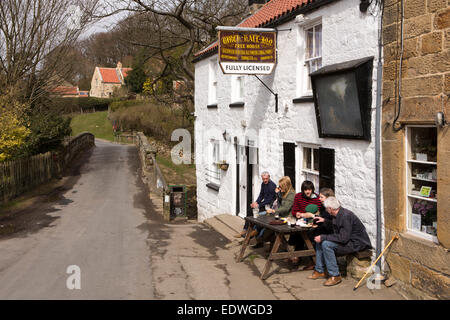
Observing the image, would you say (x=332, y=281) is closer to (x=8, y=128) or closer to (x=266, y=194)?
(x=266, y=194)

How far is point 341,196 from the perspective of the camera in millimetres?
8047

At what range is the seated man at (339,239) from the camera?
22.9ft

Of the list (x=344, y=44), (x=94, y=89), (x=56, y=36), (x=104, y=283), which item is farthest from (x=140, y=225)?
(x=94, y=89)

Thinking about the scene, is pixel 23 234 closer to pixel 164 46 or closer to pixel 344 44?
pixel 344 44

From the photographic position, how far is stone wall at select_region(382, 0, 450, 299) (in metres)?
5.84

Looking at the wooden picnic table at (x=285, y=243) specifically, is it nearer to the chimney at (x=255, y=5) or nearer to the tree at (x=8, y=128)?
the chimney at (x=255, y=5)

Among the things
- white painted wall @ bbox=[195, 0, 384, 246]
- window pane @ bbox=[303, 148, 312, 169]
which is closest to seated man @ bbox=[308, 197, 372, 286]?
white painted wall @ bbox=[195, 0, 384, 246]

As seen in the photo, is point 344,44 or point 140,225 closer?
point 344,44

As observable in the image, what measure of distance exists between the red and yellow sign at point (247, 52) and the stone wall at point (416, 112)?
3530mm

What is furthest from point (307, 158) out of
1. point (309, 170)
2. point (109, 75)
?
point (109, 75)

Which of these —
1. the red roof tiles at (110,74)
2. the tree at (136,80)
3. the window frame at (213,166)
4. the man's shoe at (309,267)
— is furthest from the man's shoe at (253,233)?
the red roof tiles at (110,74)

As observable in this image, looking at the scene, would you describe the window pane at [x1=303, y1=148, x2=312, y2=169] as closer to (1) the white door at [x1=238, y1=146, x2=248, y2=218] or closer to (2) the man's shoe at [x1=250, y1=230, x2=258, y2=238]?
(2) the man's shoe at [x1=250, y1=230, x2=258, y2=238]

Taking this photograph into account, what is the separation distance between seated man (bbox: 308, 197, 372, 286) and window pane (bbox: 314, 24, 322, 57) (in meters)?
3.35

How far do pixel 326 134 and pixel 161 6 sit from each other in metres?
17.8
